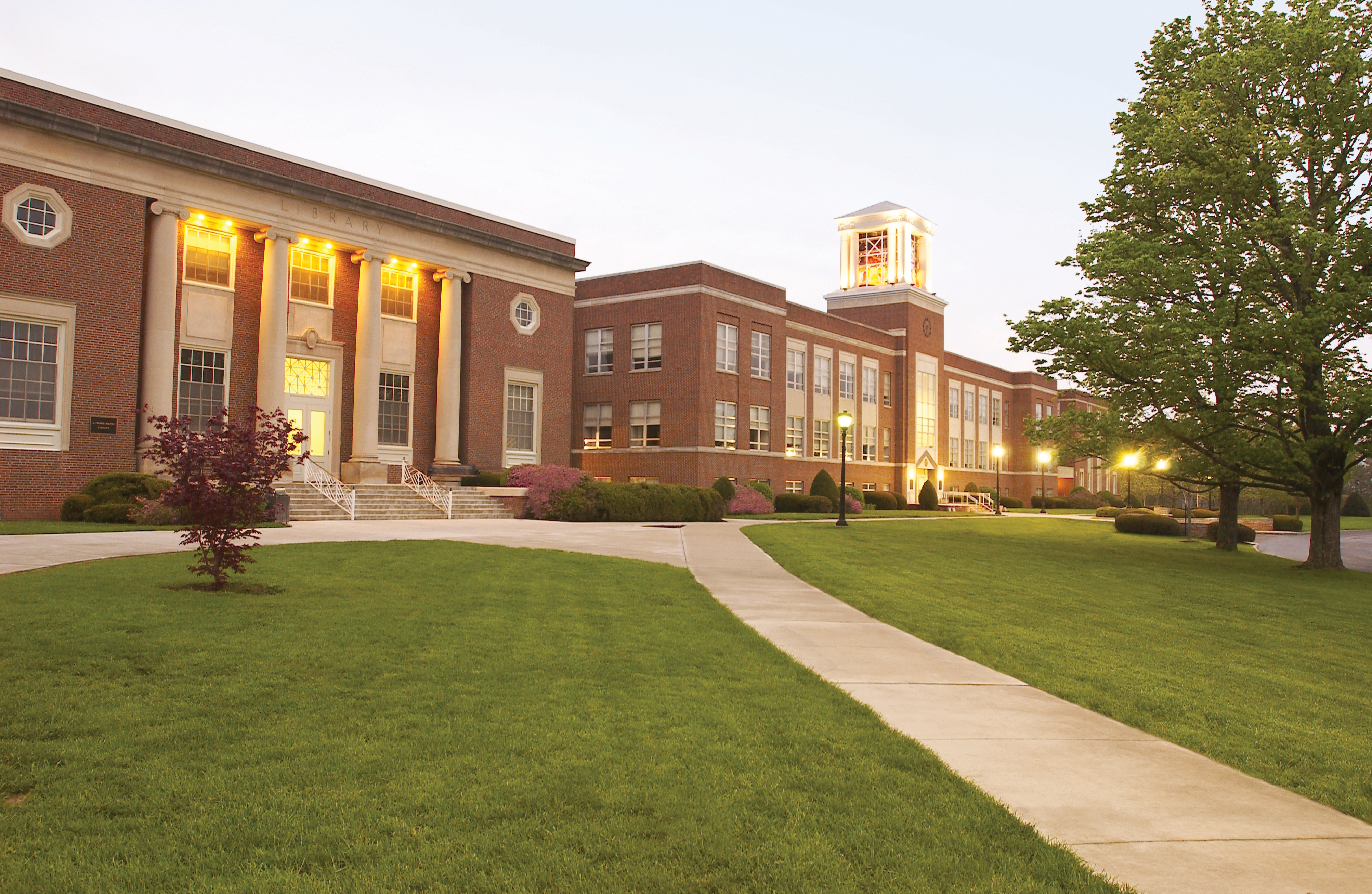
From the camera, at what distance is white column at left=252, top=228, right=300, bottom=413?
31.4 m

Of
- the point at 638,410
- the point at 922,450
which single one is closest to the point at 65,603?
the point at 638,410

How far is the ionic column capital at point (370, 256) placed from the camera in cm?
3509

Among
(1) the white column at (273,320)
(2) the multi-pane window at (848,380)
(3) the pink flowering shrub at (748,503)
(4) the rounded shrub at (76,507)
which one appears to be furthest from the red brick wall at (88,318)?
(2) the multi-pane window at (848,380)

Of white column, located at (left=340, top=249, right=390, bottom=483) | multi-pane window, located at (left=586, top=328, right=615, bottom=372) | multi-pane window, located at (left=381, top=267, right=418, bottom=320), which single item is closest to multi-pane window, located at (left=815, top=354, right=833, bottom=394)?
multi-pane window, located at (left=586, top=328, right=615, bottom=372)

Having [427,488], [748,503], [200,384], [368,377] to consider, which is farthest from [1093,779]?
[748,503]

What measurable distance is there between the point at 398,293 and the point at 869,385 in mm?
35464

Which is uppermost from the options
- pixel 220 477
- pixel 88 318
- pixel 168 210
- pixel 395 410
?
pixel 168 210

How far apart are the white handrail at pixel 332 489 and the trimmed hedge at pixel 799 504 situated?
2374cm

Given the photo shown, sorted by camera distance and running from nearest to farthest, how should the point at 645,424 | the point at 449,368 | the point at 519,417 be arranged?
1. the point at 449,368
2. the point at 519,417
3. the point at 645,424

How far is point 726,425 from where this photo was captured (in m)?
49.0

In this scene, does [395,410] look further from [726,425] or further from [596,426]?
[726,425]

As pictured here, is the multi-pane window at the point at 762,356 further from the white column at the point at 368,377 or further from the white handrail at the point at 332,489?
the white handrail at the point at 332,489

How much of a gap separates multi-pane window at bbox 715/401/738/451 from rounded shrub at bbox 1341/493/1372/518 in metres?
57.6

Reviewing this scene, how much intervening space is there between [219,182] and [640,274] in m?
23.0
